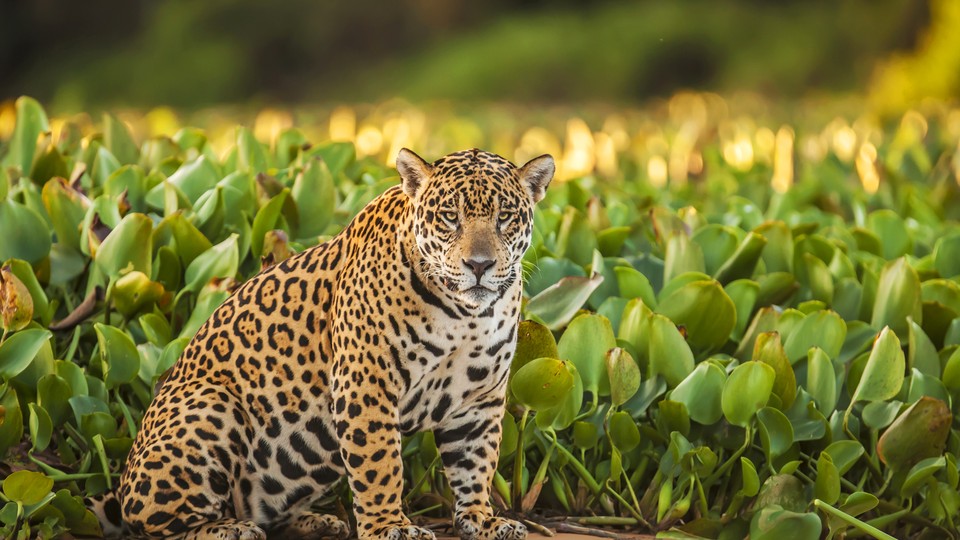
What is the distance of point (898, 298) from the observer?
5320 millimetres

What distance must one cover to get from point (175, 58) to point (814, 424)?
86.1 feet

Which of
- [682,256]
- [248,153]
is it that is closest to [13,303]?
[248,153]

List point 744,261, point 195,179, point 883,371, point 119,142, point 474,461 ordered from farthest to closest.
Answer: point 119,142 < point 195,179 < point 744,261 < point 883,371 < point 474,461

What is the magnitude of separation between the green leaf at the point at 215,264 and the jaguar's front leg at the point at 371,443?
1193 mm

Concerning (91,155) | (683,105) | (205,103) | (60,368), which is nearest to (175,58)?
(205,103)

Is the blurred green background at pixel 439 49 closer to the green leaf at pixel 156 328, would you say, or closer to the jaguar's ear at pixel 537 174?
the green leaf at pixel 156 328

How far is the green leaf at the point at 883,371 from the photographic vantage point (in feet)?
15.4

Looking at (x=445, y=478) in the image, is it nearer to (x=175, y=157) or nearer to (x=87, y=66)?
(x=175, y=157)

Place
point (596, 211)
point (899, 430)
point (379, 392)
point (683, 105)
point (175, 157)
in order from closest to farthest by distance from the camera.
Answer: point (379, 392), point (899, 430), point (596, 211), point (175, 157), point (683, 105)

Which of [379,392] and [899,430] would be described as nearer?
[379,392]

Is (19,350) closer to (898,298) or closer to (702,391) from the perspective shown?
(702,391)

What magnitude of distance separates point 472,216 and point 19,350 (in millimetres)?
1712

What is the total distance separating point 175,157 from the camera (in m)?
6.58

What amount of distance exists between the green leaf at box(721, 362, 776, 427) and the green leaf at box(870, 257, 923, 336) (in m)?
1.02
